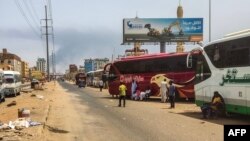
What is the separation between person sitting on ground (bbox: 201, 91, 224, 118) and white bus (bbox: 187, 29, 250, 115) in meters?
0.20

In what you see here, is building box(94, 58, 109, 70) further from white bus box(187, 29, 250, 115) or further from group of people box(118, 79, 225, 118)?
A: white bus box(187, 29, 250, 115)

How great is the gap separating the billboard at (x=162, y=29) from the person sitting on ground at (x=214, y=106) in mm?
48518

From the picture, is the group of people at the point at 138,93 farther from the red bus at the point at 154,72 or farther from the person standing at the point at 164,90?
the person standing at the point at 164,90

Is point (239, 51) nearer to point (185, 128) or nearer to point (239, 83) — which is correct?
point (239, 83)

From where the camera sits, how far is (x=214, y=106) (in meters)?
20.8

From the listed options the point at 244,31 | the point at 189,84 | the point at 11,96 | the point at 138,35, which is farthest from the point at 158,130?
the point at 138,35

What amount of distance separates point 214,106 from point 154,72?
15.6 meters

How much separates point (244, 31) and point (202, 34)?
5088 cm

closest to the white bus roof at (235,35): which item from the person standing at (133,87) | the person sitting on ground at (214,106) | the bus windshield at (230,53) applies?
the bus windshield at (230,53)

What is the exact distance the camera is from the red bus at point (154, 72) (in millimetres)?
34000

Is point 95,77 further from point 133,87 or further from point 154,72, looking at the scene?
point 154,72

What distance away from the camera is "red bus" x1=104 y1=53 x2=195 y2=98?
1339 inches

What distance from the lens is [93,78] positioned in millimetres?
84438

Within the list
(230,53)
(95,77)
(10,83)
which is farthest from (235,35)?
(95,77)
